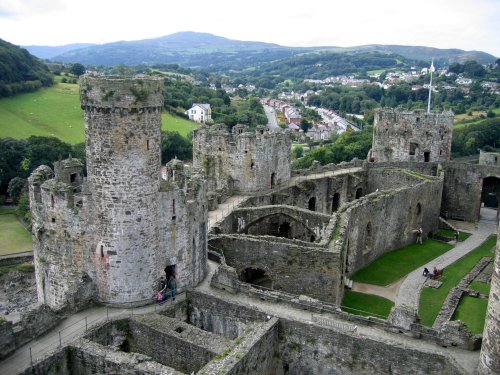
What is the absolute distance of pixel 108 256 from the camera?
20375mm

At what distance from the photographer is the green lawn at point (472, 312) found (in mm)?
24513

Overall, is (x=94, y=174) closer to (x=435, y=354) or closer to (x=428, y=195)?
(x=435, y=354)

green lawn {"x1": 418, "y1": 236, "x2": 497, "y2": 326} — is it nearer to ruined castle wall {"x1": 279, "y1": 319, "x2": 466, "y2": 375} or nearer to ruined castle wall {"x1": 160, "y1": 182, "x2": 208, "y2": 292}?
ruined castle wall {"x1": 279, "y1": 319, "x2": 466, "y2": 375}

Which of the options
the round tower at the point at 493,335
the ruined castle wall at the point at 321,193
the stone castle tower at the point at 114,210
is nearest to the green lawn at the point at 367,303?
the round tower at the point at 493,335

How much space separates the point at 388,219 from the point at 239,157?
11207 millimetres

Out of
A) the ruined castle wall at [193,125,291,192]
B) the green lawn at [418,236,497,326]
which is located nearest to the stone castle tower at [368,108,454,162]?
the green lawn at [418,236,497,326]

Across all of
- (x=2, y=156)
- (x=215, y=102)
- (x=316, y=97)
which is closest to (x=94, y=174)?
(x=2, y=156)

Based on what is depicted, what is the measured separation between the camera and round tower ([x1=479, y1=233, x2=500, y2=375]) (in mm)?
16422

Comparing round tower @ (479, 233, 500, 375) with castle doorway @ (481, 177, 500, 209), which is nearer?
round tower @ (479, 233, 500, 375)

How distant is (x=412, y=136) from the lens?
46625mm

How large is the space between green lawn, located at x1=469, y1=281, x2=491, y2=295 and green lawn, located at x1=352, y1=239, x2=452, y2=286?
13.8 feet

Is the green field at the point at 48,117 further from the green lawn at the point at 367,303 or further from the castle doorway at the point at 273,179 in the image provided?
the green lawn at the point at 367,303

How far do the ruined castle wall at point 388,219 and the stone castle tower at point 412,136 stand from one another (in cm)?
592

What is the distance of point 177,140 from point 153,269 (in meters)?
55.8
